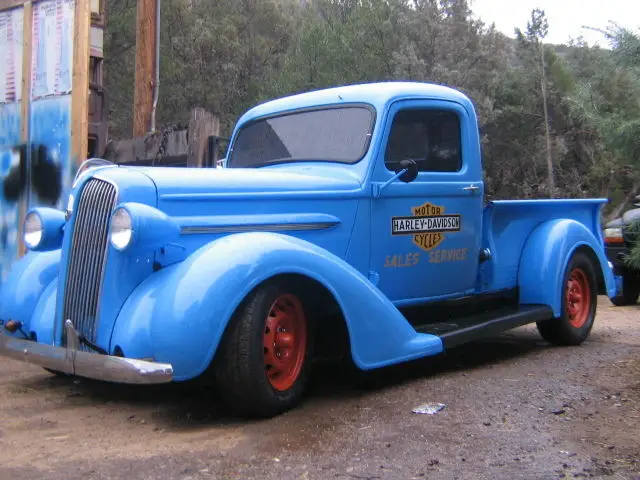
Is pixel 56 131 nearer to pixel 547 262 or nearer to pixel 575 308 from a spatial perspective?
pixel 547 262

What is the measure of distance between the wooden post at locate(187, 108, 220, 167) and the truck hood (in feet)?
6.19

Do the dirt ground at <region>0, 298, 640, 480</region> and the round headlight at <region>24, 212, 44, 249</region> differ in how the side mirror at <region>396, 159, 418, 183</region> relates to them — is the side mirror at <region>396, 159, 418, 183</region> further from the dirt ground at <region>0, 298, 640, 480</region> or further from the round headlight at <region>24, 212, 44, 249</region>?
the round headlight at <region>24, 212, 44, 249</region>

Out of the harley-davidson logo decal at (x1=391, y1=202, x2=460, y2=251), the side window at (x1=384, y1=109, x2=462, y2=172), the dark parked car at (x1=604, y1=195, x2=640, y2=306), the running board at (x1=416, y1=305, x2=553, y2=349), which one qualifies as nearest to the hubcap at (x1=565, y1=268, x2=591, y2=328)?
the running board at (x1=416, y1=305, x2=553, y2=349)

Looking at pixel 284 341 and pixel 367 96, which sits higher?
pixel 367 96

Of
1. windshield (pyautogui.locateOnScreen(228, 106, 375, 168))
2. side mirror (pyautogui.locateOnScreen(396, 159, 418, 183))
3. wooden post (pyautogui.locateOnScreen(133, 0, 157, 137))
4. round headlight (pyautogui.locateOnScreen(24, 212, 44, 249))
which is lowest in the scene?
round headlight (pyautogui.locateOnScreen(24, 212, 44, 249))

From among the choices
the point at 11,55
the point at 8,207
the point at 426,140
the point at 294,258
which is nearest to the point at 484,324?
the point at 426,140

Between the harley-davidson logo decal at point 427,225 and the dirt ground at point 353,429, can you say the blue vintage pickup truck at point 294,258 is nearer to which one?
the harley-davidson logo decal at point 427,225

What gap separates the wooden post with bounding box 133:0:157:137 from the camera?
25.9 feet

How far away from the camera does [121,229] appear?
3613 mm

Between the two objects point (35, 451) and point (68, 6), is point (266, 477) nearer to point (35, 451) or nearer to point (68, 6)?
point (35, 451)

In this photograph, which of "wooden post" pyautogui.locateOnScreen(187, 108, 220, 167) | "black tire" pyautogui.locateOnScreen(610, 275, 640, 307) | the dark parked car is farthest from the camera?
"black tire" pyautogui.locateOnScreen(610, 275, 640, 307)

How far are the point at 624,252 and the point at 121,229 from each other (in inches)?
283

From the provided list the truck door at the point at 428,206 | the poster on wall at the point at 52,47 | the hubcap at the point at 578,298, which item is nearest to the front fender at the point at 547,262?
the hubcap at the point at 578,298

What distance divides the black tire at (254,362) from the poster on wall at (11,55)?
5310 millimetres
